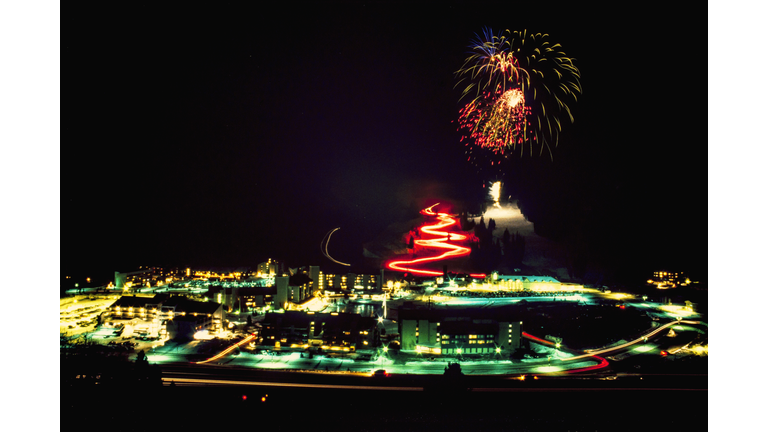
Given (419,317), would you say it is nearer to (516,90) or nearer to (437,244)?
(437,244)

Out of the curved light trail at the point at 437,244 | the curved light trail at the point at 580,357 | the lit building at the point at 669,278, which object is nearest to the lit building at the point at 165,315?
the curved light trail at the point at 437,244

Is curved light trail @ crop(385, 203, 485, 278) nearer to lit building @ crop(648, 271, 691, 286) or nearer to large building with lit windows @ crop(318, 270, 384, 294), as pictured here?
large building with lit windows @ crop(318, 270, 384, 294)

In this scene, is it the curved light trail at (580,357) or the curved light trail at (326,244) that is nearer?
the curved light trail at (580,357)

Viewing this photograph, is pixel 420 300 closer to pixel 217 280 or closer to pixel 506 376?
pixel 506 376

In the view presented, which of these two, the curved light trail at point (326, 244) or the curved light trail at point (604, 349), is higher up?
the curved light trail at point (326, 244)

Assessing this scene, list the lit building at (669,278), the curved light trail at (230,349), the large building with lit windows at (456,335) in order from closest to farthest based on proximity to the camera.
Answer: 1. the curved light trail at (230,349)
2. the large building with lit windows at (456,335)
3. the lit building at (669,278)

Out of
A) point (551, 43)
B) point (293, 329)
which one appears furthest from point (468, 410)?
point (551, 43)

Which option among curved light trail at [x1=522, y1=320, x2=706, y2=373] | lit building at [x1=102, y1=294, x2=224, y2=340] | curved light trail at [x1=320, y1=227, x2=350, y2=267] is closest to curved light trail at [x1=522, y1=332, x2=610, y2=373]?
curved light trail at [x1=522, y1=320, x2=706, y2=373]

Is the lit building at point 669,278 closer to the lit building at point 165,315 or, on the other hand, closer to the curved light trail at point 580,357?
the curved light trail at point 580,357
